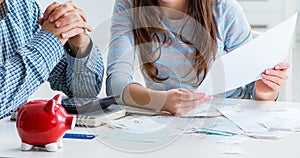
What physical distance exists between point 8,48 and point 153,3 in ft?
1.48

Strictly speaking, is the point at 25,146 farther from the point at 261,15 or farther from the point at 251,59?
the point at 261,15

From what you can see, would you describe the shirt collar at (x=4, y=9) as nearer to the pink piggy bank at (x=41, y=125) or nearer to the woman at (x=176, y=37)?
the woman at (x=176, y=37)

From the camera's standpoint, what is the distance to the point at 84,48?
146 centimetres

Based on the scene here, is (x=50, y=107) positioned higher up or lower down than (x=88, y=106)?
higher up

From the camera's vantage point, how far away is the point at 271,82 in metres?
1.36

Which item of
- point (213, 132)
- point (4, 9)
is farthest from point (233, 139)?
point (4, 9)

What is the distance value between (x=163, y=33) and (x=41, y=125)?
2.39 feet

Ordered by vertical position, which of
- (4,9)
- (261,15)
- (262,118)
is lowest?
(261,15)

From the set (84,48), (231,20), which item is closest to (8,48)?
(84,48)

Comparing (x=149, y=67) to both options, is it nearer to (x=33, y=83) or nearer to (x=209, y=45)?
(x=209, y=45)

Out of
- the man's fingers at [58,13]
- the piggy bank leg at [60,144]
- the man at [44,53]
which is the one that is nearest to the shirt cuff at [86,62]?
the man at [44,53]

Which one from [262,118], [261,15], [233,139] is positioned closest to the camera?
[233,139]

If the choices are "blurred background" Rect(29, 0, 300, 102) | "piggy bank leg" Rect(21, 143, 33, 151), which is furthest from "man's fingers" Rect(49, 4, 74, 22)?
"blurred background" Rect(29, 0, 300, 102)

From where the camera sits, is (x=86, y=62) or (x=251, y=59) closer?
(x=251, y=59)
